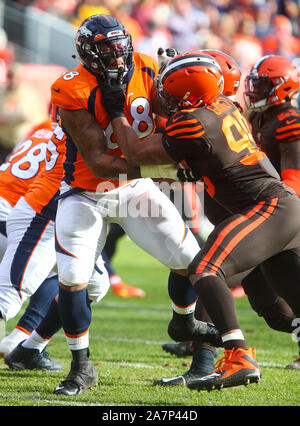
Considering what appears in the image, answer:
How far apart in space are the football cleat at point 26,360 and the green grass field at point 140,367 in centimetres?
7

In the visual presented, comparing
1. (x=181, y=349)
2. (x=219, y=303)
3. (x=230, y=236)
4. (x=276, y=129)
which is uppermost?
(x=276, y=129)

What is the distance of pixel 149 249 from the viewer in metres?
3.83

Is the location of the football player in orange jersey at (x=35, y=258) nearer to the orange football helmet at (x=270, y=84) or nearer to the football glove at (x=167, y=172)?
the football glove at (x=167, y=172)

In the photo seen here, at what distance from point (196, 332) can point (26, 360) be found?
3.71 feet

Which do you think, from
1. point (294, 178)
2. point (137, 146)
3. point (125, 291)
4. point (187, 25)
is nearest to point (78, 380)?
point (137, 146)

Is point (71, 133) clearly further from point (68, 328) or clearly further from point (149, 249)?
point (68, 328)

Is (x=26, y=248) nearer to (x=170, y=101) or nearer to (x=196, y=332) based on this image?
(x=196, y=332)

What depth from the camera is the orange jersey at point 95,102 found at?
3.60 metres

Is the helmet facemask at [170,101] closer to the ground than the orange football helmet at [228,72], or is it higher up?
closer to the ground

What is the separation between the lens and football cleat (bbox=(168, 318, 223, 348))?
3906 mm

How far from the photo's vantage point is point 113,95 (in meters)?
3.58

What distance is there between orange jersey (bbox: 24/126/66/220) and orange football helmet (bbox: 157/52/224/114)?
0.95 meters

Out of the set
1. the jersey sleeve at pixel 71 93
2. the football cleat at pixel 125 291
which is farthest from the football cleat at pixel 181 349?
the football cleat at pixel 125 291

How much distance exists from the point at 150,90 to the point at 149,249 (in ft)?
2.86
